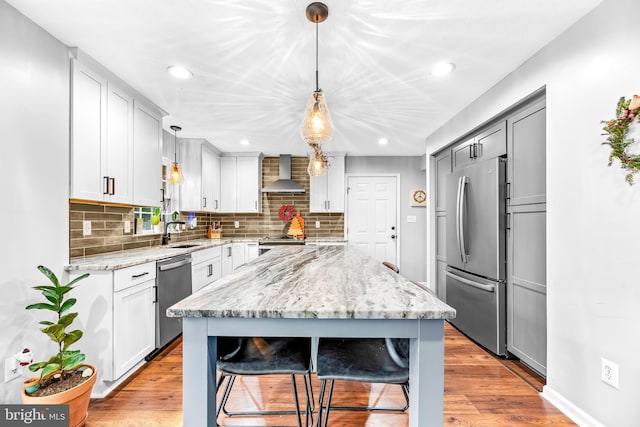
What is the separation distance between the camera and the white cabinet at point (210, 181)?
14.9ft

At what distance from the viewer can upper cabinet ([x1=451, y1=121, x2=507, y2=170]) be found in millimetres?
2660

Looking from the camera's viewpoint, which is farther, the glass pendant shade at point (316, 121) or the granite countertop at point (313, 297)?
the glass pendant shade at point (316, 121)

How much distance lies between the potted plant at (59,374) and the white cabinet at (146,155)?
1227 mm

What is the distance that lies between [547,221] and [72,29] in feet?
10.9

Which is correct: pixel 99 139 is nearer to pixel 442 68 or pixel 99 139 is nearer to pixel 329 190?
pixel 442 68

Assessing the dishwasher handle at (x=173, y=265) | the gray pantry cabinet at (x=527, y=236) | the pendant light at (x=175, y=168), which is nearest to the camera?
the gray pantry cabinet at (x=527, y=236)

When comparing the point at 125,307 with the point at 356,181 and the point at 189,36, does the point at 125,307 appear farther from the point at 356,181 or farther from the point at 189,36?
the point at 356,181

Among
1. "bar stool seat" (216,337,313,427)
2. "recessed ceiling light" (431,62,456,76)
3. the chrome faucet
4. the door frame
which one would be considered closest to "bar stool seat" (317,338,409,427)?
"bar stool seat" (216,337,313,427)

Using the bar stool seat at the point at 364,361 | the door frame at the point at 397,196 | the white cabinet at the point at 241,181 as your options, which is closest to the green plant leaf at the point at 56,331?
the bar stool seat at the point at 364,361

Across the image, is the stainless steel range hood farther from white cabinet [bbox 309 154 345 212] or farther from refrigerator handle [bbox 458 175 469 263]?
refrigerator handle [bbox 458 175 469 263]

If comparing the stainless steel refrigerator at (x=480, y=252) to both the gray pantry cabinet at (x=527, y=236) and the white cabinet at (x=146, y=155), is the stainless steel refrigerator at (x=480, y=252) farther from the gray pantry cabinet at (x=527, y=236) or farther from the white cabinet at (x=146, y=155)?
the white cabinet at (x=146, y=155)

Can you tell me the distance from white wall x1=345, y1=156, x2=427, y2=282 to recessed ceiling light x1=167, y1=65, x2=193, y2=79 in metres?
3.59

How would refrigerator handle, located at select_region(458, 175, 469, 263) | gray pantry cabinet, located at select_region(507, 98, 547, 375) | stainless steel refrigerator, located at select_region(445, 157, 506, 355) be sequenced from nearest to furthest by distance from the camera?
gray pantry cabinet, located at select_region(507, 98, 547, 375)
stainless steel refrigerator, located at select_region(445, 157, 506, 355)
refrigerator handle, located at select_region(458, 175, 469, 263)

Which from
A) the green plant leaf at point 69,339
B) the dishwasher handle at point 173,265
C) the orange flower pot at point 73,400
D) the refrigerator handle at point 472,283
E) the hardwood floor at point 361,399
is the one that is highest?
the dishwasher handle at point 173,265
